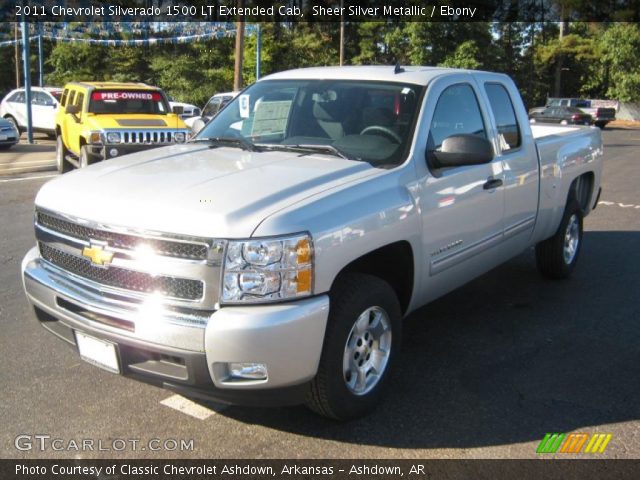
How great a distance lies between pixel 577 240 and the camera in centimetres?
660

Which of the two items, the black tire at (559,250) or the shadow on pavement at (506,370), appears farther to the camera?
the black tire at (559,250)

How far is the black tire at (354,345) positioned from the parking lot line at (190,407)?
638 mm

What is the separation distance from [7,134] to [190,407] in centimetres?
1504

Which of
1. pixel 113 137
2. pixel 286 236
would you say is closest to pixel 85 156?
pixel 113 137

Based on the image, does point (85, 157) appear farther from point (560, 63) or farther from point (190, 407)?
point (560, 63)

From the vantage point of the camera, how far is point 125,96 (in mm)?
12516

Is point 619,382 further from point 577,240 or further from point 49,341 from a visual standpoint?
point 49,341

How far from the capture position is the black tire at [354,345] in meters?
3.29

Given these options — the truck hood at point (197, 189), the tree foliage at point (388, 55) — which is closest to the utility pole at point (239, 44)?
the tree foliage at point (388, 55)

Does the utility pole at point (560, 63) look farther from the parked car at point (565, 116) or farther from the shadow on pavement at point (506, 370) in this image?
the shadow on pavement at point (506, 370)

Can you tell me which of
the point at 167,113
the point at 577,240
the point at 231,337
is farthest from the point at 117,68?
the point at 231,337

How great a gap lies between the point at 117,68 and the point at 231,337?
40674mm

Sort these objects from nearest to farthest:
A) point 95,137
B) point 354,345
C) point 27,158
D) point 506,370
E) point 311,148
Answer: point 354,345 < point 311,148 < point 506,370 < point 95,137 < point 27,158

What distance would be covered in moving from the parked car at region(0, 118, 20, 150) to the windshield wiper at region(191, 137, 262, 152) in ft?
45.2
